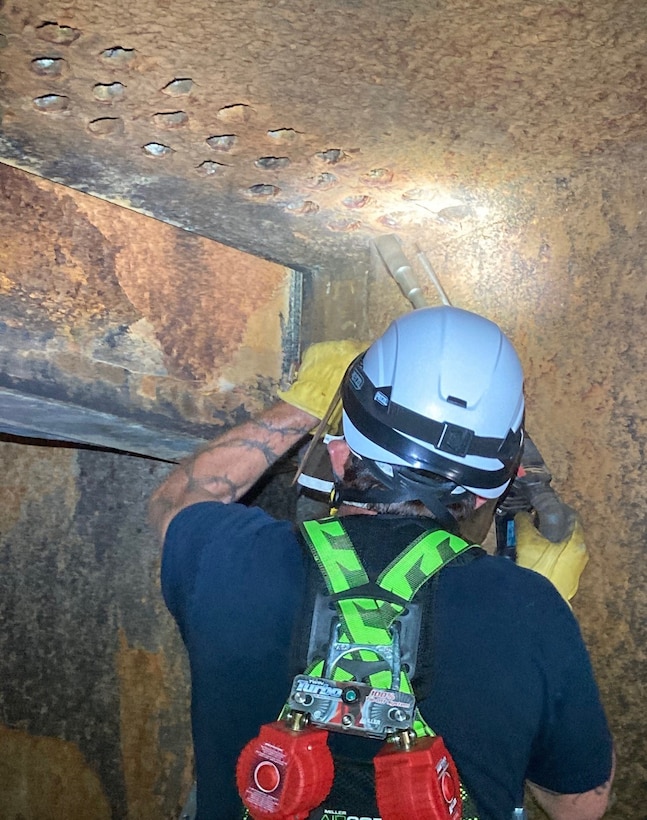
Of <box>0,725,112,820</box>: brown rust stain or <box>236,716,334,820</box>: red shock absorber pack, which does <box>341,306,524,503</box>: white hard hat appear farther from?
<box>0,725,112,820</box>: brown rust stain

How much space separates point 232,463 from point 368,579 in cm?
51

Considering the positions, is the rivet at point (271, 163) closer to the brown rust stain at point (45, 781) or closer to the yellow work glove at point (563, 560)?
the yellow work glove at point (563, 560)

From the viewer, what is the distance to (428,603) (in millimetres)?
987

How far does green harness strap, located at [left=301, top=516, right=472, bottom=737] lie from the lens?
94 centimetres

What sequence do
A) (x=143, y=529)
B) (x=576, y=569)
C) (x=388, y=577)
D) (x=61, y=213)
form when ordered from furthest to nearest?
1. (x=143, y=529)
2. (x=61, y=213)
3. (x=576, y=569)
4. (x=388, y=577)

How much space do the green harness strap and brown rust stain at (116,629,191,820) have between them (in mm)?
1177

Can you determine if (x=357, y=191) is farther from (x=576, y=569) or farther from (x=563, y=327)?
(x=576, y=569)

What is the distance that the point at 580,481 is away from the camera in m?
1.37

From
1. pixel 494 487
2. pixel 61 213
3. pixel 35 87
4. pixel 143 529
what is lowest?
pixel 143 529

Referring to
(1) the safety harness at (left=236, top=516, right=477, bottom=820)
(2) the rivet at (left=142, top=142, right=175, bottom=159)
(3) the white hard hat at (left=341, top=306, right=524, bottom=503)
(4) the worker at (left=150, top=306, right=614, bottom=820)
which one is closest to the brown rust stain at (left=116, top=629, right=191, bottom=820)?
(4) the worker at (left=150, top=306, right=614, bottom=820)

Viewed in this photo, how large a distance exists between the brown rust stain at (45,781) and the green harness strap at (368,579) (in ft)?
4.95

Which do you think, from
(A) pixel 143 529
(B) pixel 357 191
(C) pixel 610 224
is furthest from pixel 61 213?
(C) pixel 610 224

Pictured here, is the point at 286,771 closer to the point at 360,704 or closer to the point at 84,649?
the point at 360,704

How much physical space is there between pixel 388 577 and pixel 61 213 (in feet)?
3.23
